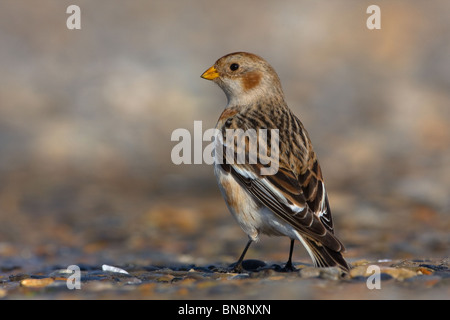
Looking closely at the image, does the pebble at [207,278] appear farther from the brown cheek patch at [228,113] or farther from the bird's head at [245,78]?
the bird's head at [245,78]

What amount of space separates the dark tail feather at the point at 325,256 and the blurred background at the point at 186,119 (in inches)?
66.8

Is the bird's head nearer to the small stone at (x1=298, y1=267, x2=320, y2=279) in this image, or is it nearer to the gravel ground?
the gravel ground

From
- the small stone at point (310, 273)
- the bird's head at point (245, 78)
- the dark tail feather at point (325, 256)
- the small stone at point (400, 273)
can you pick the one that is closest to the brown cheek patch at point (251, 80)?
the bird's head at point (245, 78)

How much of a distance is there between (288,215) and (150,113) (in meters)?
9.16

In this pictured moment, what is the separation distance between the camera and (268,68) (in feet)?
22.6

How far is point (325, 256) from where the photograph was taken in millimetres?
5113

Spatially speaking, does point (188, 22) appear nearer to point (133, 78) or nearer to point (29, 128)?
point (133, 78)

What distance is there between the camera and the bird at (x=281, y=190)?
5195 mm

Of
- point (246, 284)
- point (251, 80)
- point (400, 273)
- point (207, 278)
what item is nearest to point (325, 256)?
point (400, 273)

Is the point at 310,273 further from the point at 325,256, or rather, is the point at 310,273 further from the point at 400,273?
the point at 400,273

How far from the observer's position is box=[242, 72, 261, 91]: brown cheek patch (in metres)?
6.74

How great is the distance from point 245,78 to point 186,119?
6.89 m

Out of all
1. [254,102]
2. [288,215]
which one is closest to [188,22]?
[254,102]

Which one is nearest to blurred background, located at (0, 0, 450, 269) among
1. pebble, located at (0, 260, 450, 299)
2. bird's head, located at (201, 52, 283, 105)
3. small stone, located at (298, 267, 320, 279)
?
pebble, located at (0, 260, 450, 299)
